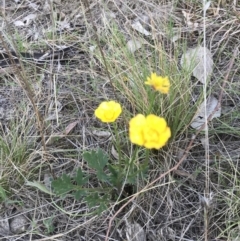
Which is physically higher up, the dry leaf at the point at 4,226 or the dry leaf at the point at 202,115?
the dry leaf at the point at 202,115

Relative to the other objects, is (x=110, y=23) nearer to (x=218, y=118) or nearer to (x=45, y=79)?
(x=45, y=79)

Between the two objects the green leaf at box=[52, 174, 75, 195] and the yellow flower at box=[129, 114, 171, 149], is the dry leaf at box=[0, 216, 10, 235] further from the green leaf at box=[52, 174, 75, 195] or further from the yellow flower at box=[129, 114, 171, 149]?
the yellow flower at box=[129, 114, 171, 149]

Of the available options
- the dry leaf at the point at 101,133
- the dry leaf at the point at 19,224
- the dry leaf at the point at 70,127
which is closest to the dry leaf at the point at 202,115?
the dry leaf at the point at 101,133

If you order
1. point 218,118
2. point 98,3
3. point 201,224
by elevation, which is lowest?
point 201,224

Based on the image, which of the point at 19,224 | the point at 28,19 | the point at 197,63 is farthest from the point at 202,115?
the point at 28,19

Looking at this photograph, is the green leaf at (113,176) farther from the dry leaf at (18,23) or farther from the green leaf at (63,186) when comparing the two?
the dry leaf at (18,23)

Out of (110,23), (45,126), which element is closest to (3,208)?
(45,126)

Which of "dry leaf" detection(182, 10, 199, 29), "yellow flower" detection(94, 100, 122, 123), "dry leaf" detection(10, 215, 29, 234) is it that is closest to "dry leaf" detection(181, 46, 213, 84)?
"dry leaf" detection(182, 10, 199, 29)
